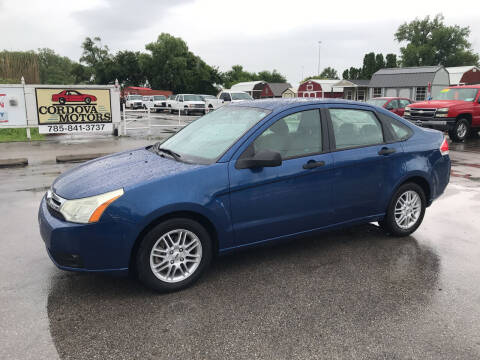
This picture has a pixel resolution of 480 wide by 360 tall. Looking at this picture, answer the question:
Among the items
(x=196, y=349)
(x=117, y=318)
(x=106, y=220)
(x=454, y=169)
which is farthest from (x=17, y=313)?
(x=454, y=169)

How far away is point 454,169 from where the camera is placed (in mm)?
9961

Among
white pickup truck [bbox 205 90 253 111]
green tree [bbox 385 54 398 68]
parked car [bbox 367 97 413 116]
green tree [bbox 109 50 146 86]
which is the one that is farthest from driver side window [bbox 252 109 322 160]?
green tree [bbox 385 54 398 68]

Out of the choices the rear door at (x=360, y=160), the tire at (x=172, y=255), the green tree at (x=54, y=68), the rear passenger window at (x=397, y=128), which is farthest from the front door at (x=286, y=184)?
the green tree at (x=54, y=68)

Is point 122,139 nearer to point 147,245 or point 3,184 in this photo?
point 3,184

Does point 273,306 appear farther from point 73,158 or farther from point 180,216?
point 73,158

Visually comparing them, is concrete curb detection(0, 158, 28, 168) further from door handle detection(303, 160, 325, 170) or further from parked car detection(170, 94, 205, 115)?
parked car detection(170, 94, 205, 115)

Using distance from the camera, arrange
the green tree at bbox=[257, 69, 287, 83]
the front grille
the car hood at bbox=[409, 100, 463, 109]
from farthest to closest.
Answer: the green tree at bbox=[257, 69, 287, 83], the front grille, the car hood at bbox=[409, 100, 463, 109]

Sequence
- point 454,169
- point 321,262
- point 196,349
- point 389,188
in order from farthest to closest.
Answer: point 454,169 < point 389,188 < point 321,262 < point 196,349

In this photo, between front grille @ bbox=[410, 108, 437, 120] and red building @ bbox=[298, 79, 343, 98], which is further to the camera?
red building @ bbox=[298, 79, 343, 98]

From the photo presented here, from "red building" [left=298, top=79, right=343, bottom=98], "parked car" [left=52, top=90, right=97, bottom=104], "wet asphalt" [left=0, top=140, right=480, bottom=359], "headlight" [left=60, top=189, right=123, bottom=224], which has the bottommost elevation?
"wet asphalt" [left=0, top=140, right=480, bottom=359]

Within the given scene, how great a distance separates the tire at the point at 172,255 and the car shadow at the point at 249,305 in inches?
4.7

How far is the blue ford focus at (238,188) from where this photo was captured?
3.43 meters

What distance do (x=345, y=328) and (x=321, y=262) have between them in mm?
1273

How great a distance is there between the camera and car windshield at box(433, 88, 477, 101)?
55.3ft
